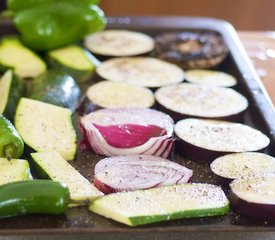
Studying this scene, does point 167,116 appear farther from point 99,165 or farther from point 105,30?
point 105,30

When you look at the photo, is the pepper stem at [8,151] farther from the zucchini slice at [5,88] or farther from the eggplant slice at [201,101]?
the eggplant slice at [201,101]

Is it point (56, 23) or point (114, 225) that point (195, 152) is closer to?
point (114, 225)

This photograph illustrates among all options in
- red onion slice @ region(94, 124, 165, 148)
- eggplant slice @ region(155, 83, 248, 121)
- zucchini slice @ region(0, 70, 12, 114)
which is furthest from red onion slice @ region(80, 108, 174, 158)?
zucchini slice @ region(0, 70, 12, 114)

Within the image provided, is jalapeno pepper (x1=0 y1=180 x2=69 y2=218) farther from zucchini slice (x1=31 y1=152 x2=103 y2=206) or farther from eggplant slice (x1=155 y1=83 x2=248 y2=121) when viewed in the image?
eggplant slice (x1=155 y1=83 x2=248 y2=121)

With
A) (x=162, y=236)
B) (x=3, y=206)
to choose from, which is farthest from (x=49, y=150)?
(x=162, y=236)

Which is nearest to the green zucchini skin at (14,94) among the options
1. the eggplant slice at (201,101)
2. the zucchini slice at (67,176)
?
the zucchini slice at (67,176)

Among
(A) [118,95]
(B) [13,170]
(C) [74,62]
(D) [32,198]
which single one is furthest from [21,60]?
(D) [32,198]

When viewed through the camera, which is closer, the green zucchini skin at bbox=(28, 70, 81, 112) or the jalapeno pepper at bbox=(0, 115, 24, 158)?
the jalapeno pepper at bbox=(0, 115, 24, 158)
